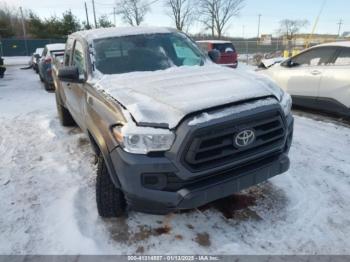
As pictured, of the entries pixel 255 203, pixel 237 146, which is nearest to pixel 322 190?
pixel 255 203

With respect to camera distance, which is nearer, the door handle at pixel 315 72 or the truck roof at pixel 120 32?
the truck roof at pixel 120 32

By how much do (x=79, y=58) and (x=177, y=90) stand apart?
1967 mm

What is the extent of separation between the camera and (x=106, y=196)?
9.87 ft

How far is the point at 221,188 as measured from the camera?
260 cm

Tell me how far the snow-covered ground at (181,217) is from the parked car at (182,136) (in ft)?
1.19

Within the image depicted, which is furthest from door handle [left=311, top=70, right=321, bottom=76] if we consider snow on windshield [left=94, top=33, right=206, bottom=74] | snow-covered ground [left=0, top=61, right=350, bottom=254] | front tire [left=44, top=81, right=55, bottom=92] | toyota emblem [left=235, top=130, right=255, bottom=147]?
front tire [left=44, top=81, right=55, bottom=92]

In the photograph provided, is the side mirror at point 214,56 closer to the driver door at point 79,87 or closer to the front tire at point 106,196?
the driver door at point 79,87

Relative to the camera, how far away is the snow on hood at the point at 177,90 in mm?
2539

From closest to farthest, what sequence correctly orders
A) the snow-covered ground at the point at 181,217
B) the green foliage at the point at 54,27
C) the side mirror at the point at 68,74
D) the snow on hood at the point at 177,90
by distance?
the snow on hood at the point at 177,90, the snow-covered ground at the point at 181,217, the side mirror at the point at 68,74, the green foliage at the point at 54,27

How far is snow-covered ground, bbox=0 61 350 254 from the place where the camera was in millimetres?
2771

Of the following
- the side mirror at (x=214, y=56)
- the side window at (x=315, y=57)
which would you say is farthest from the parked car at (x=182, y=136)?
the side window at (x=315, y=57)

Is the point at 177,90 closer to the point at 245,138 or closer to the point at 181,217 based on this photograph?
the point at 245,138

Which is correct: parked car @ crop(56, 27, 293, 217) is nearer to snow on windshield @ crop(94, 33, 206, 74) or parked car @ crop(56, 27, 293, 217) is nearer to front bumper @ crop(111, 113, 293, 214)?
front bumper @ crop(111, 113, 293, 214)

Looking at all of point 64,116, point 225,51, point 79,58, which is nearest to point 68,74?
point 79,58
